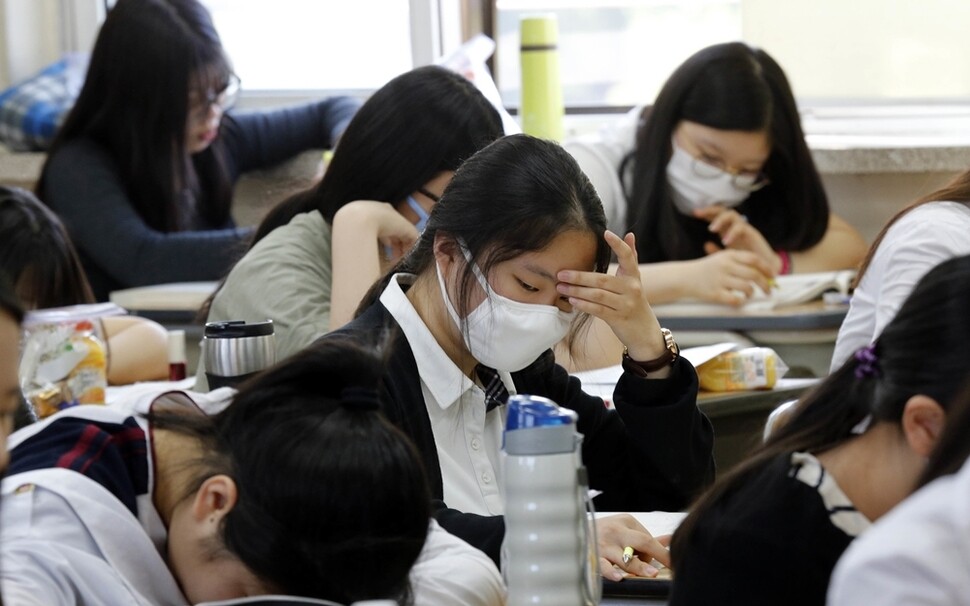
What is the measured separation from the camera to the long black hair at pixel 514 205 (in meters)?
1.54

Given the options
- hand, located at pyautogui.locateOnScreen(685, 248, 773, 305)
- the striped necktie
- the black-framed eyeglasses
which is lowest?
hand, located at pyautogui.locateOnScreen(685, 248, 773, 305)

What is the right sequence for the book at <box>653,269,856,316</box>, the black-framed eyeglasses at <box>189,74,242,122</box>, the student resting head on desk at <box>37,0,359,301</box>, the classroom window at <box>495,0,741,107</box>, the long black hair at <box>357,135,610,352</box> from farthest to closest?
1. the classroom window at <box>495,0,741,107</box>
2. the black-framed eyeglasses at <box>189,74,242,122</box>
3. the student resting head on desk at <box>37,0,359,301</box>
4. the book at <box>653,269,856,316</box>
5. the long black hair at <box>357,135,610,352</box>

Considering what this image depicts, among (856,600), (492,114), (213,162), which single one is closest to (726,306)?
(492,114)

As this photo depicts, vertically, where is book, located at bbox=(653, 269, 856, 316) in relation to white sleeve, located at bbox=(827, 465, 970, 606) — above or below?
below

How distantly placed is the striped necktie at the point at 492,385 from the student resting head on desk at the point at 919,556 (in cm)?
99

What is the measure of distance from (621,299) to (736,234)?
1.48 metres

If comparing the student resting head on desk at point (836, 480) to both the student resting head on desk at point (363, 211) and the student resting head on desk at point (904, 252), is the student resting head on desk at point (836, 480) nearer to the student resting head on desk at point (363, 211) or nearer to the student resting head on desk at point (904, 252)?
the student resting head on desk at point (904, 252)

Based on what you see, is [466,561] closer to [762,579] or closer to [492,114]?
[762,579]

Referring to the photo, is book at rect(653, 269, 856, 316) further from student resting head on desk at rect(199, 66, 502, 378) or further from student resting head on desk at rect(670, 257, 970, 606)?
student resting head on desk at rect(670, 257, 970, 606)

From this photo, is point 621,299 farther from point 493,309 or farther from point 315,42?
point 315,42

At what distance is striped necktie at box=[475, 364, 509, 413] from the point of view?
1.65 meters

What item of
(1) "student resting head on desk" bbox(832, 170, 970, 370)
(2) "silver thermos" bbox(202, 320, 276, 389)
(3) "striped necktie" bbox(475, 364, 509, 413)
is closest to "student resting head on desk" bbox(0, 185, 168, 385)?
(2) "silver thermos" bbox(202, 320, 276, 389)

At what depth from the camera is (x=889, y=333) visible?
107cm

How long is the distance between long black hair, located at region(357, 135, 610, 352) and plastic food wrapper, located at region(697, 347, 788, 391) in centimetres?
61
